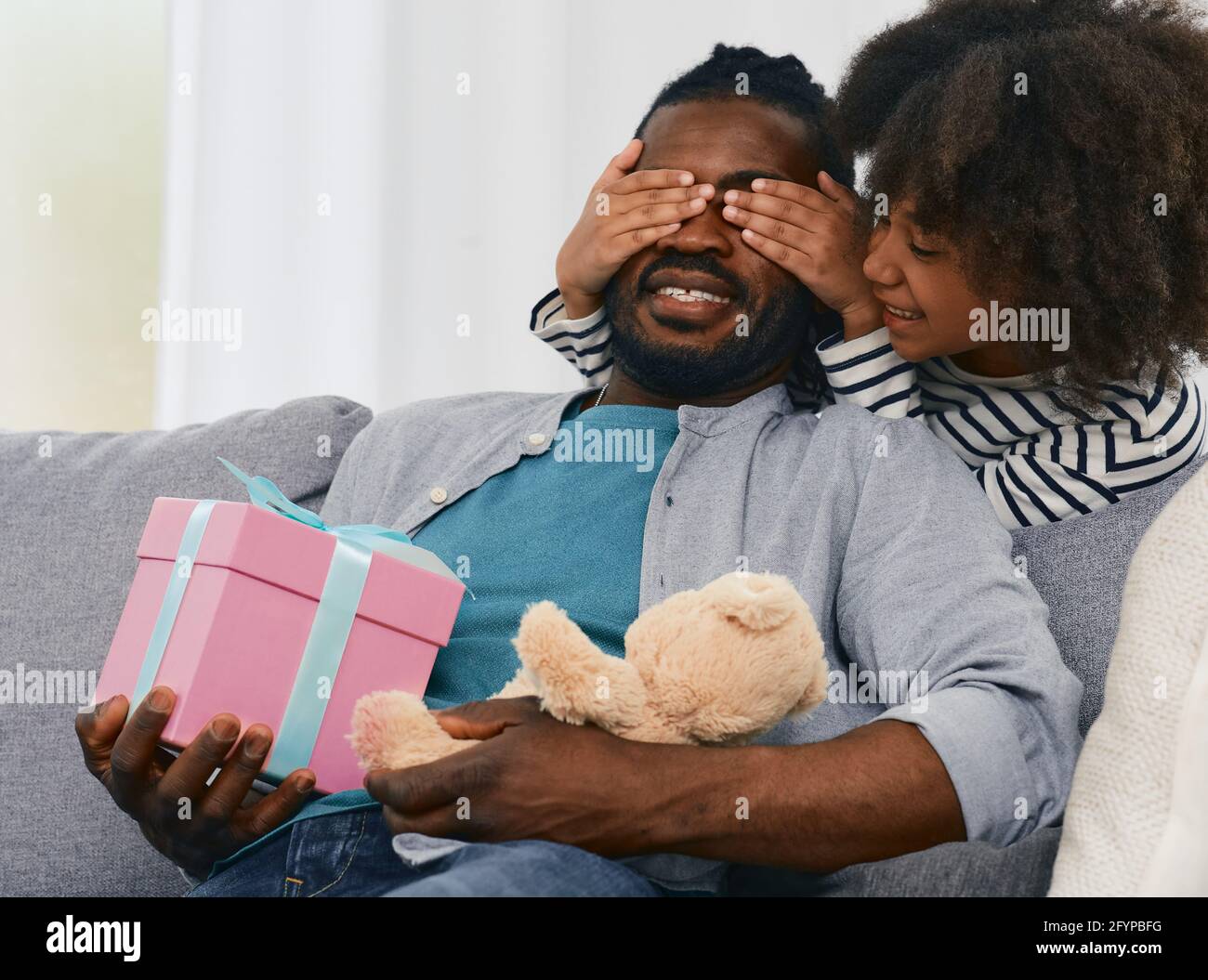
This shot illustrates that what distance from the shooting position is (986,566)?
1094 mm

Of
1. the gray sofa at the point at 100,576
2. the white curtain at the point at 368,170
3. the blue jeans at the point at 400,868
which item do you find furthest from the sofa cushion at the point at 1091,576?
the white curtain at the point at 368,170

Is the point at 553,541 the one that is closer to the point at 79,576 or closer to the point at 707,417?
the point at 707,417

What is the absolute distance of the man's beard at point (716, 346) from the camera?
1.36 m

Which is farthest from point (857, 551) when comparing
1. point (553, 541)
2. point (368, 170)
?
point (368, 170)

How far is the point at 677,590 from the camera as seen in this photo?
1.12 m

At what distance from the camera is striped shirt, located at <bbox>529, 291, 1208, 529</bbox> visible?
1.16 m

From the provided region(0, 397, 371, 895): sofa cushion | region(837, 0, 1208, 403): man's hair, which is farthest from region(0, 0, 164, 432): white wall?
region(837, 0, 1208, 403): man's hair

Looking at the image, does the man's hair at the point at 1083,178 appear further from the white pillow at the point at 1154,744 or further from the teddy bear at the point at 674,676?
the teddy bear at the point at 674,676

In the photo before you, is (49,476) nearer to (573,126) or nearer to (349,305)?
(349,305)

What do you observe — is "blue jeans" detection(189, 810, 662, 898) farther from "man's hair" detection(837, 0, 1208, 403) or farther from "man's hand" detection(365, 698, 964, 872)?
"man's hair" detection(837, 0, 1208, 403)

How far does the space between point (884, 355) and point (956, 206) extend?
7.7 inches

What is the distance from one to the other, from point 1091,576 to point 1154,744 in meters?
0.45

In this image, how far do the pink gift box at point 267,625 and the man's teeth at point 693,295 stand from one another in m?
0.48
